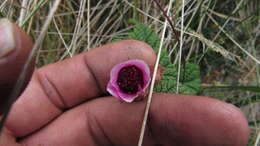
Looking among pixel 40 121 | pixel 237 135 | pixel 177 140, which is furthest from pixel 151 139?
pixel 40 121

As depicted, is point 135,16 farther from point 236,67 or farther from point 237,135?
point 237,135

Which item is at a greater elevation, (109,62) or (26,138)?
(109,62)

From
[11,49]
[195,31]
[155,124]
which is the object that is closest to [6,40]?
[11,49]

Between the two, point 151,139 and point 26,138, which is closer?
point 151,139

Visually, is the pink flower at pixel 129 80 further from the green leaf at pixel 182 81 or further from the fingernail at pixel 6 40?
the fingernail at pixel 6 40

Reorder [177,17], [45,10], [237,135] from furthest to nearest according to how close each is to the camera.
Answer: [45,10], [177,17], [237,135]

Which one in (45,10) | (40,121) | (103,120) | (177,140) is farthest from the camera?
(45,10)

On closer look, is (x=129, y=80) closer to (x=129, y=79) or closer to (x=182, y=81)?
(x=129, y=79)
